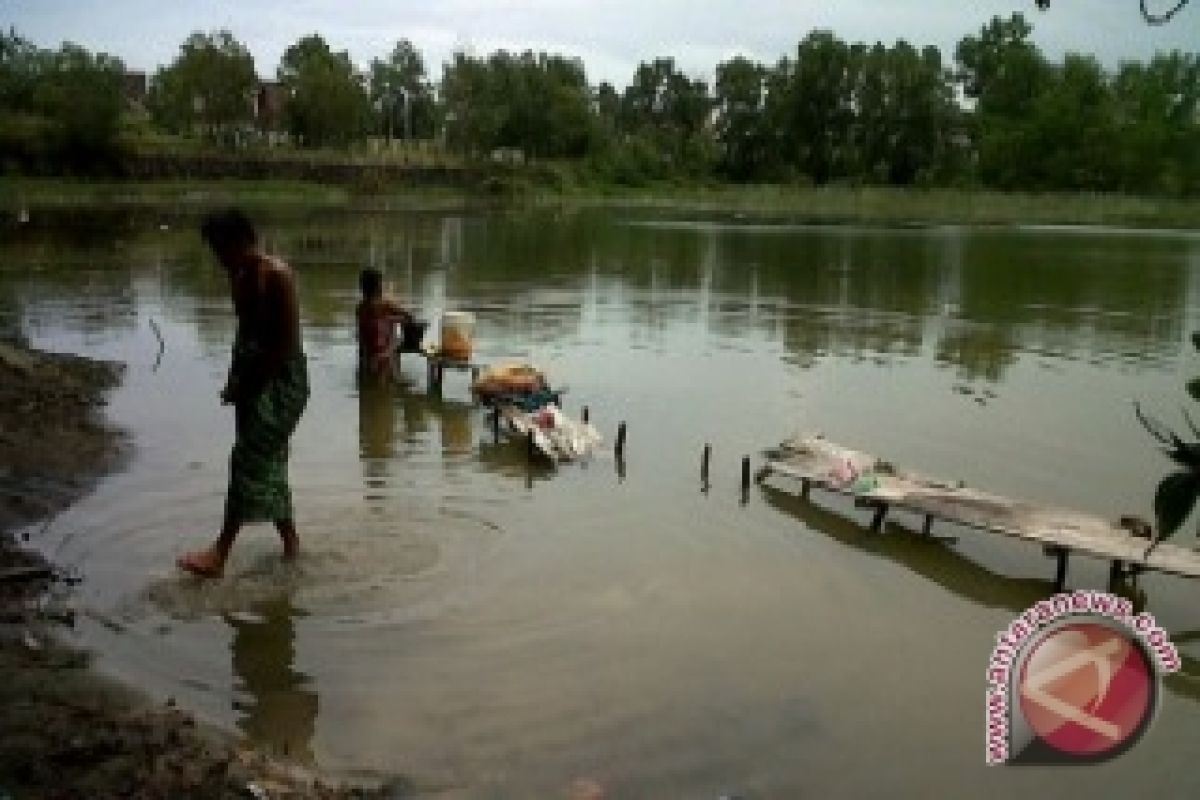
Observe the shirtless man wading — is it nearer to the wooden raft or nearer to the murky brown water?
the murky brown water

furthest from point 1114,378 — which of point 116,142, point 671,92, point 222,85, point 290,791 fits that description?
point 671,92

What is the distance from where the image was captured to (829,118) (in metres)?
99.2

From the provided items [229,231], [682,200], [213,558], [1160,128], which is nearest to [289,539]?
[213,558]

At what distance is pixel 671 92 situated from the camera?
112375 millimetres

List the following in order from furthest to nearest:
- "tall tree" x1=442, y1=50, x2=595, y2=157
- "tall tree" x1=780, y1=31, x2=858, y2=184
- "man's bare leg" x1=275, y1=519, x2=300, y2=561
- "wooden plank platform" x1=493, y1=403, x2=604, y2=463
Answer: "tall tree" x1=780, y1=31, x2=858, y2=184 < "tall tree" x1=442, y1=50, x2=595, y2=157 < "wooden plank platform" x1=493, y1=403, x2=604, y2=463 < "man's bare leg" x1=275, y1=519, x2=300, y2=561

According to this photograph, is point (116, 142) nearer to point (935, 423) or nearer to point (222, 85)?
point (222, 85)

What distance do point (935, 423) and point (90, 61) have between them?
5633 centimetres

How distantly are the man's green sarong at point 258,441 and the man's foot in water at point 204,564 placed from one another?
0.94ft

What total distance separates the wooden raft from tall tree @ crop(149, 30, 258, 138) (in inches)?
2273

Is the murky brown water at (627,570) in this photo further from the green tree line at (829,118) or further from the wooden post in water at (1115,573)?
the green tree line at (829,118)

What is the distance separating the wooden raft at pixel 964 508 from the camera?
761 cm

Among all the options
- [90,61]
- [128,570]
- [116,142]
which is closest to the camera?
[128,570]

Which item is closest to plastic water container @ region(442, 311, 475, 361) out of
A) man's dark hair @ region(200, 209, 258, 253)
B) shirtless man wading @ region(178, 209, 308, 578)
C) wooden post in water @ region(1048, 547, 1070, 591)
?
shirtless man wading @ region(178, 209, 308, 578)

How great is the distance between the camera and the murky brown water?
223 inches
